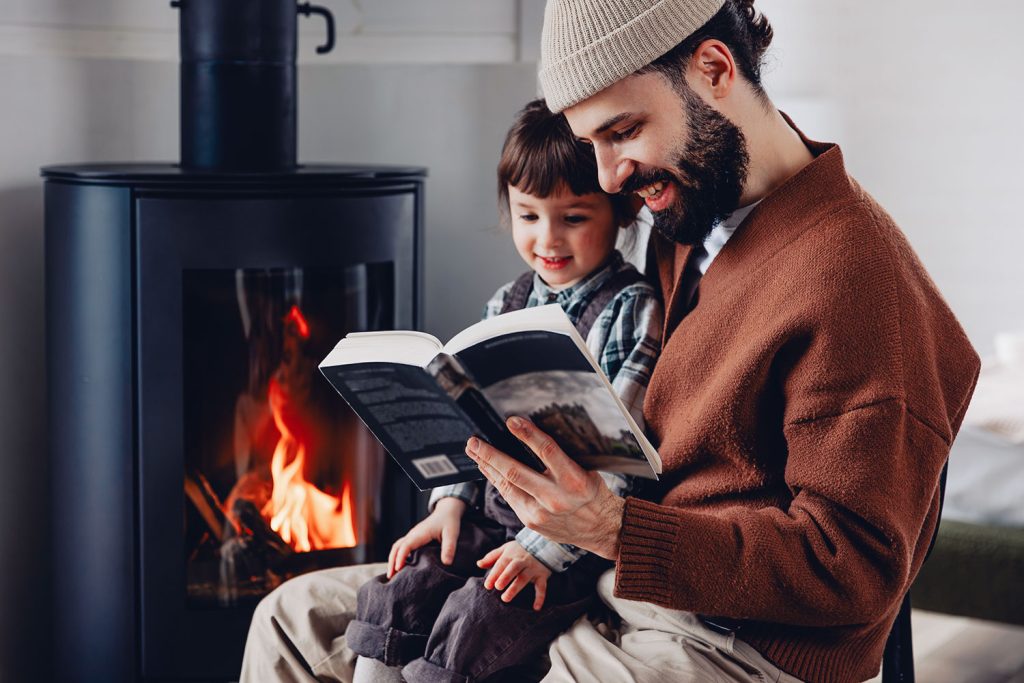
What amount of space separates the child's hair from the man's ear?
25 cm

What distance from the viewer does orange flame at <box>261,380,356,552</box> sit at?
204cm

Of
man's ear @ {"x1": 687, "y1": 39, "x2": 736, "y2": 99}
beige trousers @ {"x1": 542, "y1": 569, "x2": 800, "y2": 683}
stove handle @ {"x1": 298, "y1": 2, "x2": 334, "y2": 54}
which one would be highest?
stove handle @ {"x1": 298, "y1": 2, "x2": 334, "y2": 54}

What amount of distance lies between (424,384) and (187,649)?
1.06 m

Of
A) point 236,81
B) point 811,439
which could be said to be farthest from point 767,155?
point 236,81

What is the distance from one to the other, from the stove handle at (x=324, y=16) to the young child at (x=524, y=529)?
61 centimetres

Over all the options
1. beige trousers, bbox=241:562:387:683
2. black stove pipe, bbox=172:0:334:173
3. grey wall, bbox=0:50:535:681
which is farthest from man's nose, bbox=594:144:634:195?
grey wall, bbox=0:50:535:681

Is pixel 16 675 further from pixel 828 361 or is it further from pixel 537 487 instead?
pixel 828 361

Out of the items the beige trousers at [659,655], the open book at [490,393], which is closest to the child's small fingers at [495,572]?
the beige trousers at [659,655]

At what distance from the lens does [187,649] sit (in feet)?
6.48

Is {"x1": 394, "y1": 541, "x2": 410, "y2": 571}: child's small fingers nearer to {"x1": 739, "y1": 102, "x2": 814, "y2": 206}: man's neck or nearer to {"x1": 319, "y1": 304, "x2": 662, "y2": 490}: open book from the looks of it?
{"x1": 319, "y1": 304, "x2": 662, "y2": 490}: open book

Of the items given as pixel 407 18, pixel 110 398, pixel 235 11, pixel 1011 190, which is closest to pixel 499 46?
pixel 407 18

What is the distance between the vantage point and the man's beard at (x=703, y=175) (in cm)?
136

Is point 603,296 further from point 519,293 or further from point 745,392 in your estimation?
point 745,392

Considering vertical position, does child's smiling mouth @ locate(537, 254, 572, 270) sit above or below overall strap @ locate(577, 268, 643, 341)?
above
